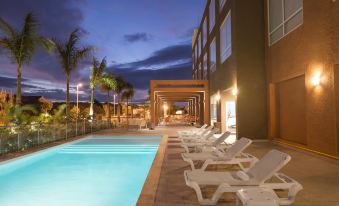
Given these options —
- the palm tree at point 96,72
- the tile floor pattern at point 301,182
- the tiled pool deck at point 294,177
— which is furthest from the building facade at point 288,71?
the palm tree at point 96,72

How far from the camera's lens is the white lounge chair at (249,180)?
450 cm

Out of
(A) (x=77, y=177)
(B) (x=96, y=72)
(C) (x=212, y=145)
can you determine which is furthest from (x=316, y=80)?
(B) (x=96, y=72)

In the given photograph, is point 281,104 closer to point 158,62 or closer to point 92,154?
point 92,154

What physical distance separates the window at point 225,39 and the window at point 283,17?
3.97 metres

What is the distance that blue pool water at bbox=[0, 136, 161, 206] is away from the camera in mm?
6922

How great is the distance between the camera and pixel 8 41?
46.5ft

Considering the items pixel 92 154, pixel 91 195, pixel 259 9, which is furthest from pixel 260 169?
pixel 259 9

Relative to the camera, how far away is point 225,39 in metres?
19.2

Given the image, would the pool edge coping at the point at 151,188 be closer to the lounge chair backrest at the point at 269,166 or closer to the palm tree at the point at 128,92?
the lounge chair backrest at the point at 269,166

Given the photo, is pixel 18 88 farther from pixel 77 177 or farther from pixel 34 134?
pixel 77 177

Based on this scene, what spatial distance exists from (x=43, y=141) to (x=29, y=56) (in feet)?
12.3

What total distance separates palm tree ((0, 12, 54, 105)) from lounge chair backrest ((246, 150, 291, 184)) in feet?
38.1

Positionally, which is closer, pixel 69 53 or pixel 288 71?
pixel 288 71

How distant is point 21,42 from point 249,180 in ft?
41.2
